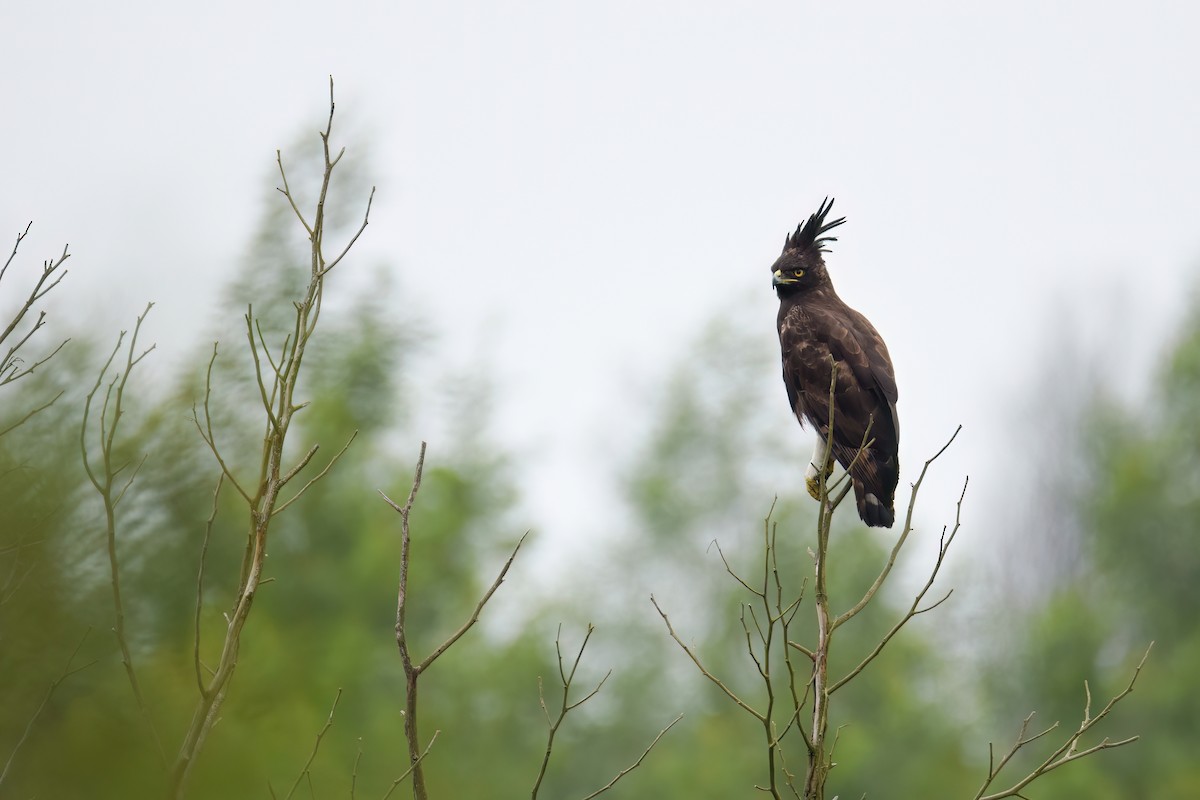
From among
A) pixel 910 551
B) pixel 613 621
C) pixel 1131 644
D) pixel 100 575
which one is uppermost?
pixel 613 621

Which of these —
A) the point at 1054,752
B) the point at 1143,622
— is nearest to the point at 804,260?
the point at 1054,752

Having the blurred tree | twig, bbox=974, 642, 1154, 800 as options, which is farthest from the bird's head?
the blurred tree

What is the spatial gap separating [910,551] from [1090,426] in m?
7.60

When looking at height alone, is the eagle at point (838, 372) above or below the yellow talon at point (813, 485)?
above

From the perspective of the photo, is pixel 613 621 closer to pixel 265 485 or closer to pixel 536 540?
pixel 536 540

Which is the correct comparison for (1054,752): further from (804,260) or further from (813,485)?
(804,260)

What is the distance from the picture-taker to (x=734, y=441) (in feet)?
88.9

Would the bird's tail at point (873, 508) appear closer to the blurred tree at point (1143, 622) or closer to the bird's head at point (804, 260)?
the bird's head at point (804, 260)

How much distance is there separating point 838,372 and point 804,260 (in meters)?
1.21

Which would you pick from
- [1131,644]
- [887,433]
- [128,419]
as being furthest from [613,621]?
[887,433]

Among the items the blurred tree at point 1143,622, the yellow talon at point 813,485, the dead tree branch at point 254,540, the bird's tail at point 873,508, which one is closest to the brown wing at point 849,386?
the bird's tail at point 873,508

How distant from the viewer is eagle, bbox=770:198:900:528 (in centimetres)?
597

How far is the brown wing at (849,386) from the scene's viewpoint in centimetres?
595

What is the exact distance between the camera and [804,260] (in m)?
7.40
